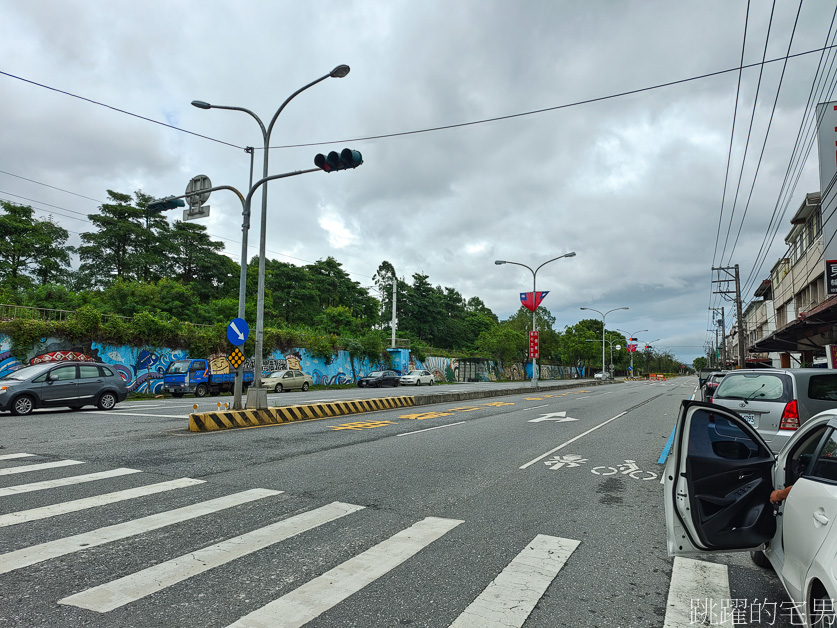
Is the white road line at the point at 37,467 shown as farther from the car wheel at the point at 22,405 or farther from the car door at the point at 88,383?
the car door at the point at 88,383

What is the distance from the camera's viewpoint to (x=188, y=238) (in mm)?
55594

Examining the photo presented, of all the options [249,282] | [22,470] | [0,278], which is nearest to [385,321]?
[249,282]

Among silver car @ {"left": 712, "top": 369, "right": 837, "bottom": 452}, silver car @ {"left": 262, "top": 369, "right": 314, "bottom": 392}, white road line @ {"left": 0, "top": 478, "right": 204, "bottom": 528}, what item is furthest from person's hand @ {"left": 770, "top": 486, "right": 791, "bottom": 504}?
silver car @ {"left": 262, "top": 369, "right": 314, "bottom": 392}

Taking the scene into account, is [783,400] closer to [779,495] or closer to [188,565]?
[779,495]

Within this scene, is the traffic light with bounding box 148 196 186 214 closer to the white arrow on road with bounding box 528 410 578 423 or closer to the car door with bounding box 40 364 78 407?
the car door with bounding box 40 364 78 407

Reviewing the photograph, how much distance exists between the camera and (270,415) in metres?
13.7

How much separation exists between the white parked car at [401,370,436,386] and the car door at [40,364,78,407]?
97.8 ft

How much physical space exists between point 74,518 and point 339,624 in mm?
3565

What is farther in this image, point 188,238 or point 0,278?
point 188,238

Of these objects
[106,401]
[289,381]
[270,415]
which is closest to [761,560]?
[270,415]

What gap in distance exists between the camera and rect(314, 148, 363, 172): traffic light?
10.2 m

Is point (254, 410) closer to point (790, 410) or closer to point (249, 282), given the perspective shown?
point (790, 410)

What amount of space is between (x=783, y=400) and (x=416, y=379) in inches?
1493

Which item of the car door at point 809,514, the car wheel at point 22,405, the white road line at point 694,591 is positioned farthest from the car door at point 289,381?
the car door at point 809,514
